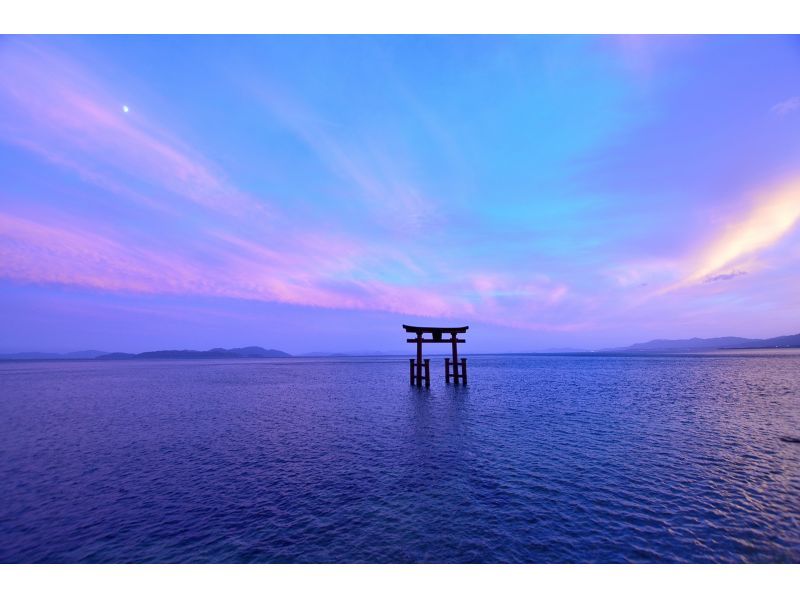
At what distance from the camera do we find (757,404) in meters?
26.9

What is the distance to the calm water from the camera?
8.41 metres

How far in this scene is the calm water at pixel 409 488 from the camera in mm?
8414

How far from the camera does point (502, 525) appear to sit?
927 centimetres

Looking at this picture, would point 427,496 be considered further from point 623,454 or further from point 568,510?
point 623,454

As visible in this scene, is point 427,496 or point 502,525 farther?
point 427,496

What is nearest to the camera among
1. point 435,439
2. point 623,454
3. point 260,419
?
point 623,454

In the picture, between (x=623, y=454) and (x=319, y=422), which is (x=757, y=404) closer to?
(x=623, y=454)

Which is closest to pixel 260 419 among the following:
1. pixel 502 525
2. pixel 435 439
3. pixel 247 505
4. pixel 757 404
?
pixel 435 439

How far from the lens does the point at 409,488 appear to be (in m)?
11.9

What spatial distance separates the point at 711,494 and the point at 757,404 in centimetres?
2391
